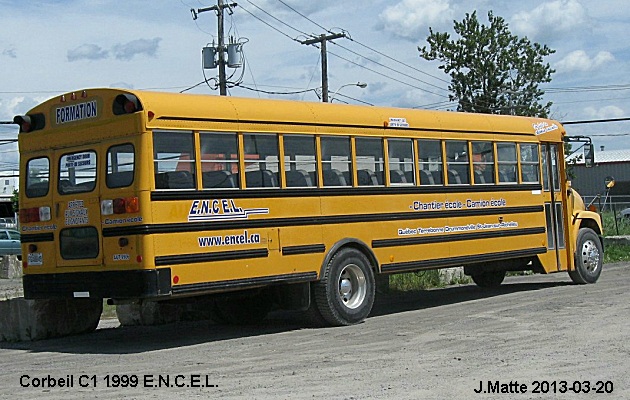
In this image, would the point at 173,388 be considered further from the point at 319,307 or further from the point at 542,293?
the point at 542,293

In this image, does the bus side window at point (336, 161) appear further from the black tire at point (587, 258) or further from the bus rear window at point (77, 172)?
the black tire at point (587, 258)

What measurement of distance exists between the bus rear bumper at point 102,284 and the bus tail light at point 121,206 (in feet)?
2.00

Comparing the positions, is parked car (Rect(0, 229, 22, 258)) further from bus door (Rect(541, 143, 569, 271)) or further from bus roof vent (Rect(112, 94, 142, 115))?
bus roof vent (Rect(112, 94, 142, 115))

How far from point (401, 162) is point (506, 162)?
2.45 metres

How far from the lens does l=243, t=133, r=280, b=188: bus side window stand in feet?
36.5

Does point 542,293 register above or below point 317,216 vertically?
below

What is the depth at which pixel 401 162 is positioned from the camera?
13.0 meters

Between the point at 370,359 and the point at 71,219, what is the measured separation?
3690mm

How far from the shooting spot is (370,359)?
30.4 ft

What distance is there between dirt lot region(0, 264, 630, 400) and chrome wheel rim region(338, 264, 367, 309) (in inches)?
12.9

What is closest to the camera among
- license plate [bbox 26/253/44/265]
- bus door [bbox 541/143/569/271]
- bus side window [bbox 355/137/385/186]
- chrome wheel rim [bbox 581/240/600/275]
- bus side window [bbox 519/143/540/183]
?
license plate [bbox 26/253/44/265]

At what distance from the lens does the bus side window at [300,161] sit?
11.6 meters

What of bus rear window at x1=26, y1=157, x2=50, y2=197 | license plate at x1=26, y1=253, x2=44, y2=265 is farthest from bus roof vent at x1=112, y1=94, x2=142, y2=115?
license plate at x1=26, y1=253, x2=44, y2=265

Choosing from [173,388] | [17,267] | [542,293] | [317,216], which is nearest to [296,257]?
[317,216]
